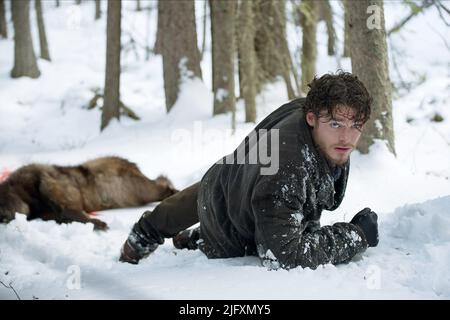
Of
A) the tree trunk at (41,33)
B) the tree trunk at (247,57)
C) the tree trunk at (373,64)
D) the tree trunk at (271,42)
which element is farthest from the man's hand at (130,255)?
the tree trunk at (41,33)

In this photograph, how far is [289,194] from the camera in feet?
9.75

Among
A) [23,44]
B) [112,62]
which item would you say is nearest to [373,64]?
[112,62]

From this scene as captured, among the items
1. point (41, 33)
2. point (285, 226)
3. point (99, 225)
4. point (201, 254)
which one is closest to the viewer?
point (285, 226)

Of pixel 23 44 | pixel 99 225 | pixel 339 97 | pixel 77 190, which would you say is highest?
pixel 23 44

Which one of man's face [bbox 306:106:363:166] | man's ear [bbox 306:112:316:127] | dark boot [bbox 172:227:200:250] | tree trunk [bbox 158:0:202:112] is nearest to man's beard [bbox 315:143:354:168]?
man's face [bbox 306:106:363:166]

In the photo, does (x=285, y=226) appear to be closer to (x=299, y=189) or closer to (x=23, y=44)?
(x=299, y=189)

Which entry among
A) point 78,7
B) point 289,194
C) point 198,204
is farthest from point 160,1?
point 78,7

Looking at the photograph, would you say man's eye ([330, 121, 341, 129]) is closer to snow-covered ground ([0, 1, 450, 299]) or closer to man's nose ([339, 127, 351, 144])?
man's nose ([339, 127, 351, 144])

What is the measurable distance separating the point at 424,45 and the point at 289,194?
1793 centimetres

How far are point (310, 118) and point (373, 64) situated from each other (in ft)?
9.67

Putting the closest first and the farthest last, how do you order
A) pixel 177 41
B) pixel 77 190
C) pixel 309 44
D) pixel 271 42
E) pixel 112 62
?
pixel 77 190, pixel 177 41, pixel 271 42, pixel 112 62, pixel 309 44

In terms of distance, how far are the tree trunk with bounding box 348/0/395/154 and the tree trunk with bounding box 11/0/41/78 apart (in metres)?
13.4

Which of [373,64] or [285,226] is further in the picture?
[373,64]

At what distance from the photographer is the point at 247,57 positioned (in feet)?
31.1
